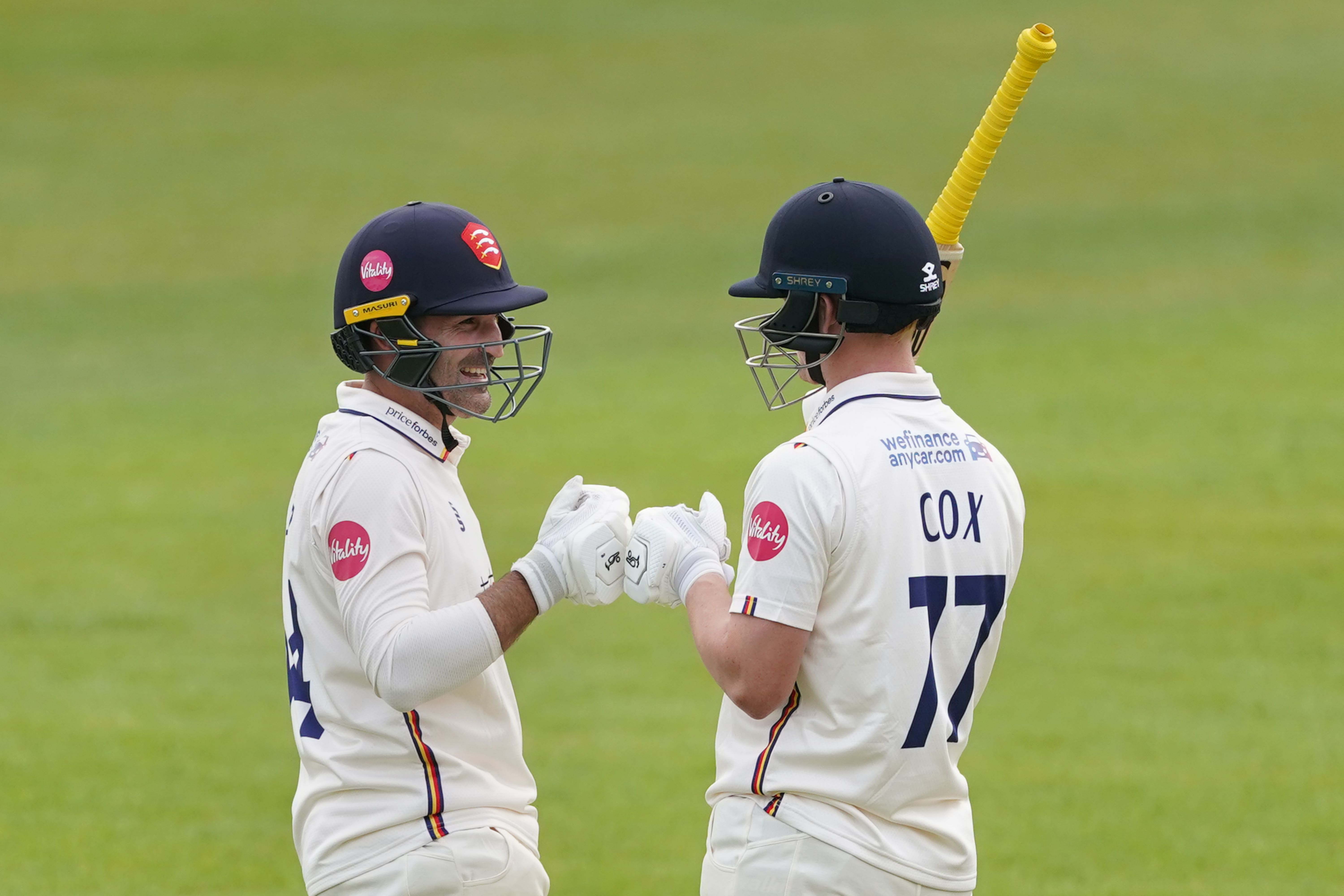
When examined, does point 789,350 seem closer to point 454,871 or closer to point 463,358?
point 463,358

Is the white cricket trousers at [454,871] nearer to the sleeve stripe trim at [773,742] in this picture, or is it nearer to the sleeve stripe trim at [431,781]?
the sleeve stripe trim at [431,781]

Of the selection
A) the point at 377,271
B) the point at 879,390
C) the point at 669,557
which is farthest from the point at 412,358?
the point at 879,390

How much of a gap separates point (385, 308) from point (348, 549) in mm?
819

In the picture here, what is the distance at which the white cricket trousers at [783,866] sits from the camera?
4277mm

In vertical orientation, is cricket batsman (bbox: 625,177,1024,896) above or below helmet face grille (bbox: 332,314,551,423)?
below

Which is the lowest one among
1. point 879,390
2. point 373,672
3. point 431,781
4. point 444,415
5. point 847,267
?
point 431,781

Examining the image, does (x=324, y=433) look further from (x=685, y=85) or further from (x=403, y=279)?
(x=685, y=85)

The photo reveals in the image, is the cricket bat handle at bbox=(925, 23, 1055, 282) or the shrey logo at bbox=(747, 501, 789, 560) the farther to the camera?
the cricket bat handle at bbox=(925, 23, 1055, 282)

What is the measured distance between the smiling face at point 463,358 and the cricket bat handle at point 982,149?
4.59 ft

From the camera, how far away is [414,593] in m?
4.47

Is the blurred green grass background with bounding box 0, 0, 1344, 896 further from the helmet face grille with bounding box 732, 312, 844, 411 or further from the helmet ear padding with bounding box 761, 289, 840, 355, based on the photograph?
the helmet ear padding with bounding box 761, 289, 840, 355

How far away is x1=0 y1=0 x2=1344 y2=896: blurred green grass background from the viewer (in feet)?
33.2

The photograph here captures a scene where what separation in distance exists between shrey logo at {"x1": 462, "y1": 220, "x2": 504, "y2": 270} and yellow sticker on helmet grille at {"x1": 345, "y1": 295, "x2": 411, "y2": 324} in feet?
0.86

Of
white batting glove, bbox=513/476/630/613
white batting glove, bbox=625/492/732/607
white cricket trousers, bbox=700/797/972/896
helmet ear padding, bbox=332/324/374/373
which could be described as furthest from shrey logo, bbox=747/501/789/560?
helmet ear padding, bbox=332/324/374/373
